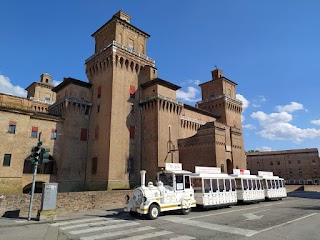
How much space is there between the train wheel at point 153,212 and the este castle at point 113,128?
1724 cm

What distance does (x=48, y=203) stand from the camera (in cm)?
1469

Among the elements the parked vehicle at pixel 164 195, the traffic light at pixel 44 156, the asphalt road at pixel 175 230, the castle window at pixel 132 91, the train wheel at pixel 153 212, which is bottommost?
the asphalt road at pixel 175 230

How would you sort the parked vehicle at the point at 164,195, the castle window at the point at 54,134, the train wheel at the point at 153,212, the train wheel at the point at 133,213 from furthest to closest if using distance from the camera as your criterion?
the castle window at the point at 54,134, the train wheel at the point at 133,213, the parked vehicle at the point at 164,195, the train wheel at the point at 153,212

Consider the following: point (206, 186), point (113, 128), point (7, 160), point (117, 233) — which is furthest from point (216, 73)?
point (117, 233)

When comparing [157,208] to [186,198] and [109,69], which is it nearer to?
[186,198]

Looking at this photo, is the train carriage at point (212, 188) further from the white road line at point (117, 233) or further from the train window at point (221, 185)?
A: the white road line at point (117, 233)

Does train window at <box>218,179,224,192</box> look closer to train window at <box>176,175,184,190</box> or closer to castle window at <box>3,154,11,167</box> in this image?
train window at <box>176,175,184,190</box>

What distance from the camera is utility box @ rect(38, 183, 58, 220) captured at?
14358 millimetres

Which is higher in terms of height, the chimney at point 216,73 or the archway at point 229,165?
the chimney at point 216,73

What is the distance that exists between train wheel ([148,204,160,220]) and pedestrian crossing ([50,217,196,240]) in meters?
1.28

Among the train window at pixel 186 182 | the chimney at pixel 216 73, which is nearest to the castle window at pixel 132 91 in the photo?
the train window at pixel 186 182

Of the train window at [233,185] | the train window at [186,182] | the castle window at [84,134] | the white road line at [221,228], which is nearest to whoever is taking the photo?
the white road line at [221,228]

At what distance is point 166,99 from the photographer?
37531 mm

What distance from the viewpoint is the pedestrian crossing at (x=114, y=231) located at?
9.87 metres
